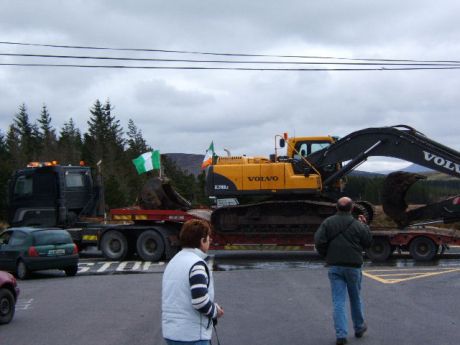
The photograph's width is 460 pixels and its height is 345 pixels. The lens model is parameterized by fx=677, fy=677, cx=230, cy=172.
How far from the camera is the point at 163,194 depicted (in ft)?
67.8

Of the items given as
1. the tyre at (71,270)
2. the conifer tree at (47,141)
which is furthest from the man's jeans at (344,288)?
the conifer tree at (47,141)

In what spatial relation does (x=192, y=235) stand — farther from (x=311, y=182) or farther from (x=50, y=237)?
(x=311, y=182)

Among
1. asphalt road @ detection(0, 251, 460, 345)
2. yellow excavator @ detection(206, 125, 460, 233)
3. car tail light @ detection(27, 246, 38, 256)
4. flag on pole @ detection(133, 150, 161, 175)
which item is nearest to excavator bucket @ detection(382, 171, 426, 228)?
yellow excavator @ detection(206, 125, 460, 233)

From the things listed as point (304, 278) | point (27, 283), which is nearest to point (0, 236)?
point (27, 283)

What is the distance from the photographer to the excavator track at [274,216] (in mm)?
19188

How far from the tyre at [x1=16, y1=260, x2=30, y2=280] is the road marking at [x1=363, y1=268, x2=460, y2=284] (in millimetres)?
8205

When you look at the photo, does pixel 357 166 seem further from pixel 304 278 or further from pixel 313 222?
pixel 304 278

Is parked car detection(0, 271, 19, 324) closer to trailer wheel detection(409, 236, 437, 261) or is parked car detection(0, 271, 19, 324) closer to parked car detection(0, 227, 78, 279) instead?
parked car detection(0, 227, 78, 279)

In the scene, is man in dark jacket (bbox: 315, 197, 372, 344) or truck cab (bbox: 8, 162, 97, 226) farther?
truck cab (bbox: 8, 162, 97, 226)

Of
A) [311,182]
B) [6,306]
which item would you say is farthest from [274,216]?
[6,306]

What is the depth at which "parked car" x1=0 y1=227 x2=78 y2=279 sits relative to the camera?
1667 centimetres

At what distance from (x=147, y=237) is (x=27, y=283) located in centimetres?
464

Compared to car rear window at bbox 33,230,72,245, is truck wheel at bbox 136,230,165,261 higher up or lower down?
lower down

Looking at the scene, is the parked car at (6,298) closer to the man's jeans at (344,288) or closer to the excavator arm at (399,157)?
the man's jeans at (344,288)
